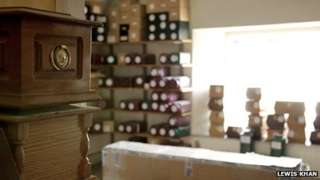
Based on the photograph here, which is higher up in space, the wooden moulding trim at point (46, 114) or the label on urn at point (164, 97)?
the wooden moulding trim at point (46, 114)

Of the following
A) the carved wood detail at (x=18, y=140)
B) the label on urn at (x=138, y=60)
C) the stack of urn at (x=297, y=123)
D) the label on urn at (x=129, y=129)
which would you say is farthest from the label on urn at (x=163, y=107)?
the carved wood detail at (x=18, y=140)

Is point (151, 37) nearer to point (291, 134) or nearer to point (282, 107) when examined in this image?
point (282, 107)

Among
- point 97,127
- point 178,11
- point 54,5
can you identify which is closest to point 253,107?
point 178,11

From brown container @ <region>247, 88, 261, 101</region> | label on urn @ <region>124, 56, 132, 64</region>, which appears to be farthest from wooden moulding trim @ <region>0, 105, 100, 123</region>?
label on urn @ <region>124, 56, 132, 64</region>

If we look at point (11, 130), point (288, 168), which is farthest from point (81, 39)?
point (288, 168)

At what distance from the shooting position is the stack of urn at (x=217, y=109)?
16.5 ft

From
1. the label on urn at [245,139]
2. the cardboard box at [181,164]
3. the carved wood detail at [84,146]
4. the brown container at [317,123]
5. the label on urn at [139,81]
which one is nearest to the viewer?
the carved wood detail at [84,146]

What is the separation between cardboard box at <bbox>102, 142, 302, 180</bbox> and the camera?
102 inches

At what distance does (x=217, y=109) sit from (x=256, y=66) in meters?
0.81

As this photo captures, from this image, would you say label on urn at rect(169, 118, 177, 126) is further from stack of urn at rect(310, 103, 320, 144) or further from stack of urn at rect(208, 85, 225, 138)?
stack of urn at rect(310, 103, 320, 144)

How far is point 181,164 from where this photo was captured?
2727mm

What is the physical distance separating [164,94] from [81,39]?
3.95m

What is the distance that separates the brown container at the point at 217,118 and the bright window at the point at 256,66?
22 centimetres

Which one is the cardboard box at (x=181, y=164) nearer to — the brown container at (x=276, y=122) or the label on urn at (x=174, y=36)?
the brown container at (x=276, y=122)
